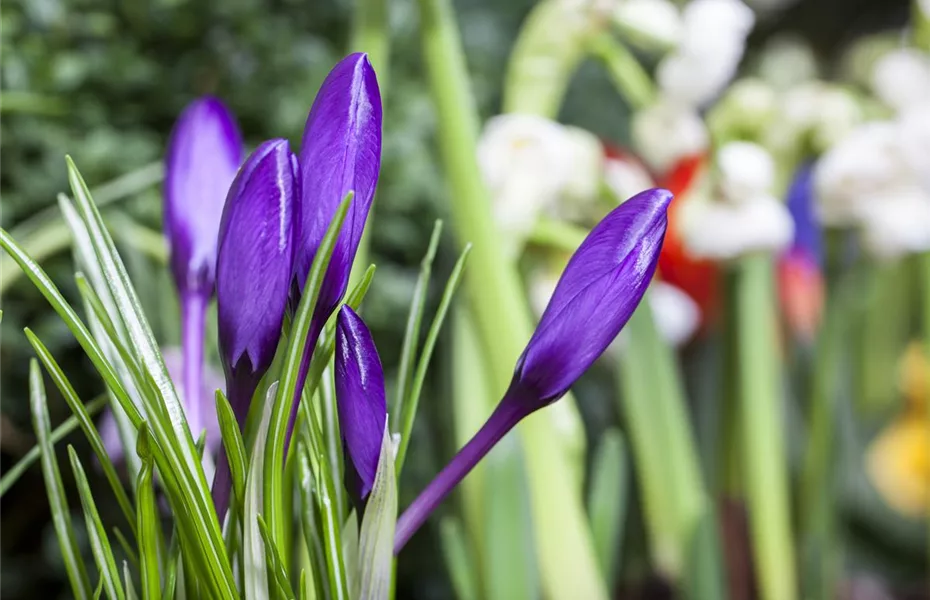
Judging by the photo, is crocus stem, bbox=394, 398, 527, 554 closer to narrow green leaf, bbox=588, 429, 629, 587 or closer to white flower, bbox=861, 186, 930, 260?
narrow green leaf, bbox=588, 429, 629, 587

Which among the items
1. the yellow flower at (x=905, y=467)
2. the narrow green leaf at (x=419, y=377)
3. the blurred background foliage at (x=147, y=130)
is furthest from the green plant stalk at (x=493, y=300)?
the yellow flower at (x=905, y=467)

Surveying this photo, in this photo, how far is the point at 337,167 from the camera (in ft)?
0.60

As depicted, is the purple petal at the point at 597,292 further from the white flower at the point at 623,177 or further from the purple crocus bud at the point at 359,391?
the white flower at the point at 623,177

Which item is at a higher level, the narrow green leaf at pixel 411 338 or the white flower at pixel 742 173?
the white flower at pixel 742 173

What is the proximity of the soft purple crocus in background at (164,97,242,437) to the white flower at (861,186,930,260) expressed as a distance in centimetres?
35

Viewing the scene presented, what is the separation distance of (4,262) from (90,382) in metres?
0.17

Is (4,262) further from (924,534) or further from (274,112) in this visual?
(924,534)

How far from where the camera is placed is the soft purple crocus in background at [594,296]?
19cm

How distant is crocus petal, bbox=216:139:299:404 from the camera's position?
6.9 inches

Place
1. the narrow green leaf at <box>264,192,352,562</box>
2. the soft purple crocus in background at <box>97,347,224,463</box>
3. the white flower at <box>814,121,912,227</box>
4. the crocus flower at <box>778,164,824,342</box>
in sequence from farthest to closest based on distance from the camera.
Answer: the crocus flower at <box>778,164,824,342</box> < the white flower at <box>814,121,912,227</box> < the soft purple crocus in background at <box>97,347,224,463</box> < the narrow green leaf at <box>264,192,352,562</box>

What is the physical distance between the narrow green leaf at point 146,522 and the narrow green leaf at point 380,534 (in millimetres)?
49

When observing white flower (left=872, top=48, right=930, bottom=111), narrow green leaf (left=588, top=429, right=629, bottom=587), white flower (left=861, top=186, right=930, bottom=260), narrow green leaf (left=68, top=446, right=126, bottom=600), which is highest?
white flower (left=872, top=48, right=930, bottom=111)

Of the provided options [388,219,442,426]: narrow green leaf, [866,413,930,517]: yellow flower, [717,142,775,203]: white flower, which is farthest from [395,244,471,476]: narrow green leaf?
[866,413,930,517]: yellow flower

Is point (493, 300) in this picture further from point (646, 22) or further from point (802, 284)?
point (802, 284)
